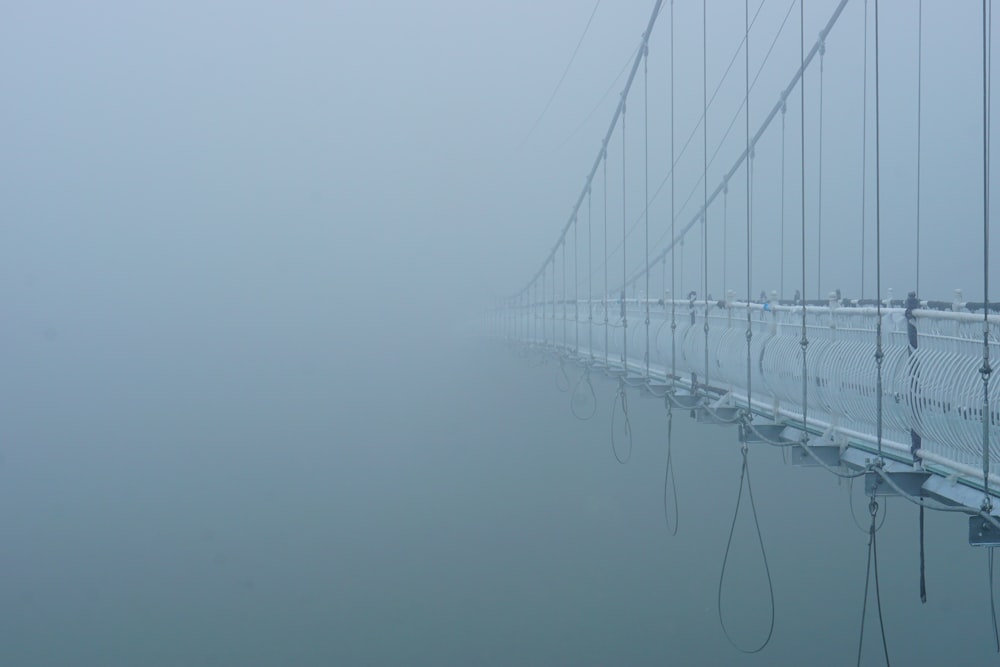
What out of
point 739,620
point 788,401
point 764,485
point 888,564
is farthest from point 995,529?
point 764,485

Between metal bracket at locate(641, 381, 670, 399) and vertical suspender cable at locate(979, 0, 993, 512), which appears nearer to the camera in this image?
vertical suspender cable at locate(979, 0, 993, 512)

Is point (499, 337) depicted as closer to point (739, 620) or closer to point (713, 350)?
point (739, 620)

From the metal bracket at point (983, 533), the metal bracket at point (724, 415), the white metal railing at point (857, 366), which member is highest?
the white metal railing at point (857, 366)

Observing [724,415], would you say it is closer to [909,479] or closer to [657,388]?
[657,388]

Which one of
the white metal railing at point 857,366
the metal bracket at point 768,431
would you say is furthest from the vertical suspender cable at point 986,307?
the metal bracket at point 768,431

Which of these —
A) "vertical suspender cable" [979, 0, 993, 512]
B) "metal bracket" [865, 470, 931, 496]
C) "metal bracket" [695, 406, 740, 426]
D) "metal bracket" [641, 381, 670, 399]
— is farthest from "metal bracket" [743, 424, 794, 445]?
"vertical suspender cable" [979, 0, 993, 512]

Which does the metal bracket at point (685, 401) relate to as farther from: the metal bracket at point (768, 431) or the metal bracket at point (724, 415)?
the metal bracket at point (768, 431)

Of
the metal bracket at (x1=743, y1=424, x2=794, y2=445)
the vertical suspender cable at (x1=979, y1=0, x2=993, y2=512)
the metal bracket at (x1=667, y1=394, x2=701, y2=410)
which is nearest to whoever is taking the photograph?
the vertical suspender cable at (x1=979, y1=0, x2=993, y2=512)

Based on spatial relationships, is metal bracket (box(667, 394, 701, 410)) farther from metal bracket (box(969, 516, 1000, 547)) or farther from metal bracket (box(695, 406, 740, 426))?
metal bracket (box(969, 516, 1000, 547))

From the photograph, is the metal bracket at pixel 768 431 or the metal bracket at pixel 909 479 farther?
the metal bracket at pixel 768 431

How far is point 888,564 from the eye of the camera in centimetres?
714

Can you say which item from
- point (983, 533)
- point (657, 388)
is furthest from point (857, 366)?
point (657, 388)

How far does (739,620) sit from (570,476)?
12.6 ft

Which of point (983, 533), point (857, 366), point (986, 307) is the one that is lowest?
point (983, 533)
